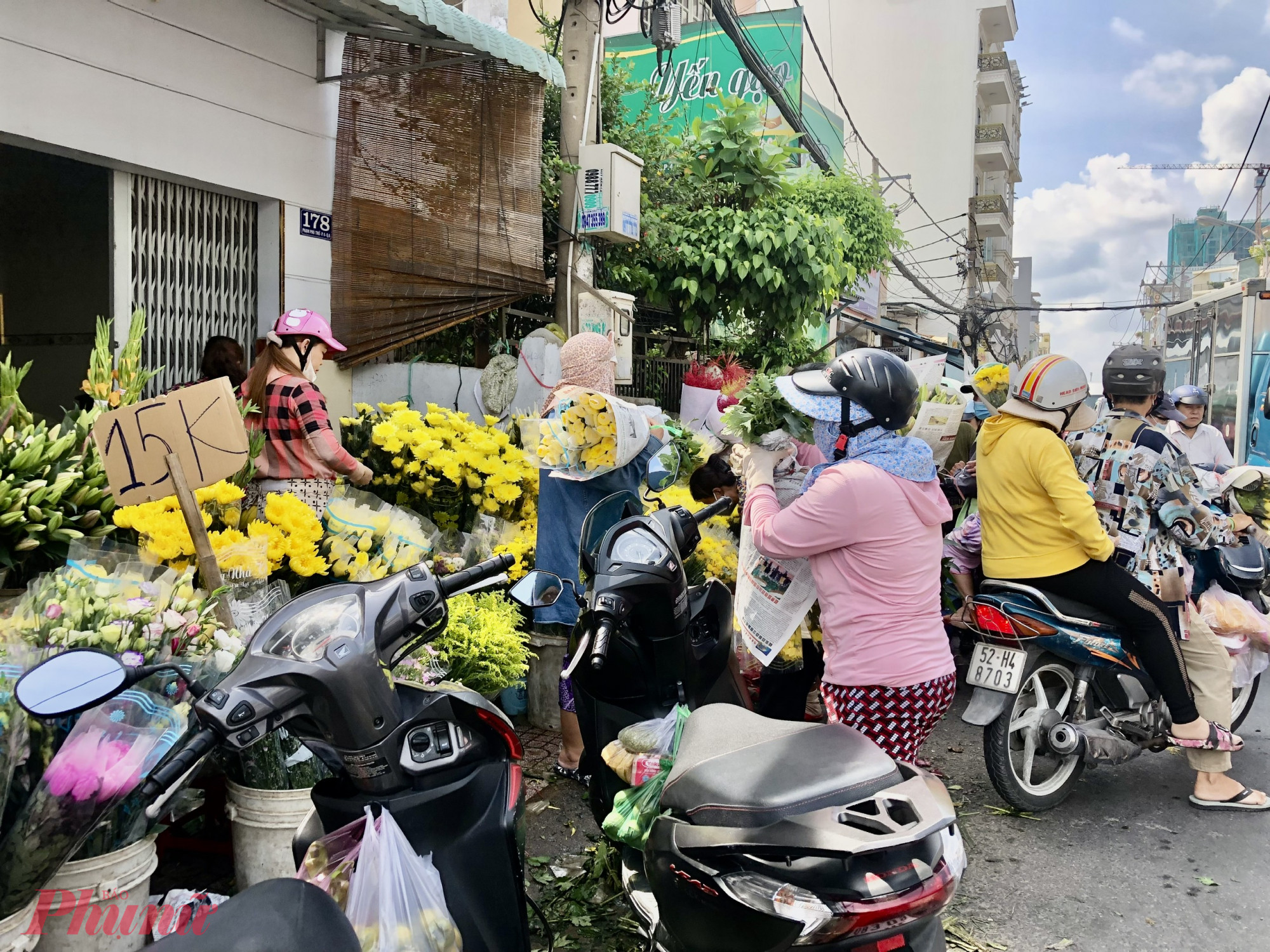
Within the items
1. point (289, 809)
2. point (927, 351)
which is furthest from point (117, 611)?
point (927, 351)

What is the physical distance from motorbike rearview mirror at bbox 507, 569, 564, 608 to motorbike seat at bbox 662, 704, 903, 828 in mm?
498

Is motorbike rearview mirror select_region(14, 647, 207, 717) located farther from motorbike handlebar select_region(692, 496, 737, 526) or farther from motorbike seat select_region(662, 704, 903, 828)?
motorbike handlebar select_region(692, 496, 737, 526)

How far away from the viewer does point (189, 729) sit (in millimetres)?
2166

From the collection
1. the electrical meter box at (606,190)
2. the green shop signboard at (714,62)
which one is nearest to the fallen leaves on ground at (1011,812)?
the electrical meter box at (606,190)

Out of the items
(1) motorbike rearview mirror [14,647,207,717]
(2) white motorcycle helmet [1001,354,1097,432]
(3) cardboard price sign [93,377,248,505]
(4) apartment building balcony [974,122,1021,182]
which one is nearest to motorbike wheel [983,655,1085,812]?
(2) white motorcycle helmet [1001,354,1097,432]

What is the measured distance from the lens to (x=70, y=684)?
160 centimetres

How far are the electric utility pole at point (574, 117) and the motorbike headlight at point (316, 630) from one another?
224 inches

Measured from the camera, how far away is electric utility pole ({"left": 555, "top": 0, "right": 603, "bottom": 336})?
274 inches

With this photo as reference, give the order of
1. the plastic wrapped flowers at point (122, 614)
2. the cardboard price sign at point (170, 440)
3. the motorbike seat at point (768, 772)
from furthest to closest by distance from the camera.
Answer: the cardboard price sign at point (170, 440) < the plastic wrapped flowers at point (122, 614) < the motorbike seat at point (768, 772)

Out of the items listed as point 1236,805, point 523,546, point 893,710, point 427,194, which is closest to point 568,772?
point 523,546

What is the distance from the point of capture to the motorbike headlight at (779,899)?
1.77 meters

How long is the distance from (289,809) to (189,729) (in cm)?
74

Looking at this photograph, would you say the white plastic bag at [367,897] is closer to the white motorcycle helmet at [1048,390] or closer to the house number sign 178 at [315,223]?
the white motorcycle helmet at [1048,390]

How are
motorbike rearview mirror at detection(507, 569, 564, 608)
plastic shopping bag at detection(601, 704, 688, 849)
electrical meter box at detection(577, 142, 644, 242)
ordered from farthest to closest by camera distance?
electrical meter box at detection(577, 142, 644, 242) → plastic shopping bag at detection(601, 704, 688, 849) → motorbike rearview mirror at detection(507, 569, 564, 608)
